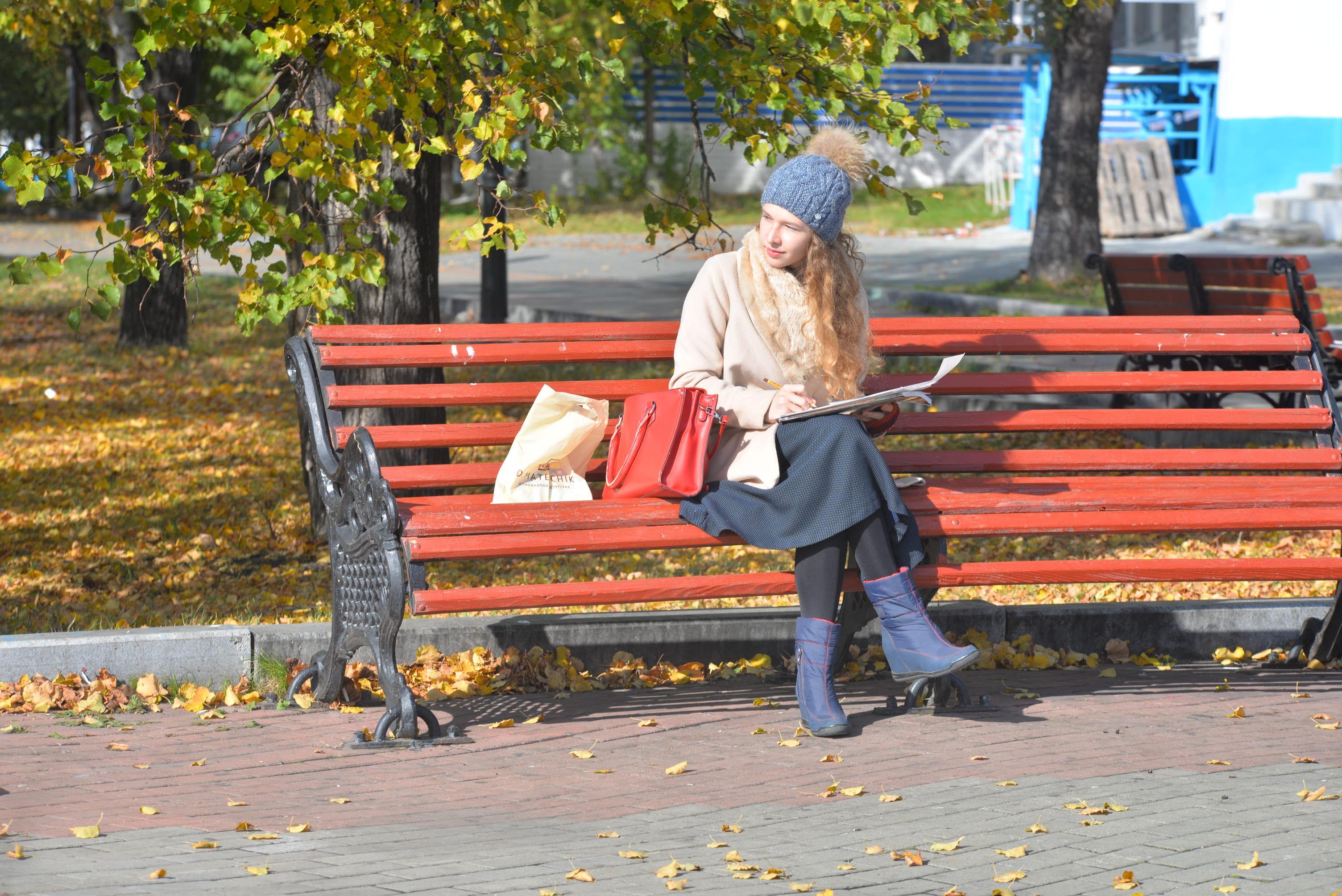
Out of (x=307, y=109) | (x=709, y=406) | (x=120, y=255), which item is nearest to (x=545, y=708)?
(x=709, y=406)

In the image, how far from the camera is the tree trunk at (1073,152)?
15234mm

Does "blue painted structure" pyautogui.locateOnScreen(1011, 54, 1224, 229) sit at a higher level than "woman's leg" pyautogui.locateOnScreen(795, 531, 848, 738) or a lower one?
higher

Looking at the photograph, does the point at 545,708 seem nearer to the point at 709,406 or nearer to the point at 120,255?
the point at 709,406

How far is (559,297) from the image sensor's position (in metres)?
18.1

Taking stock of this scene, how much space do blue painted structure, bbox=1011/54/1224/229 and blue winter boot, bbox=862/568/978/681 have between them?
19.8 m

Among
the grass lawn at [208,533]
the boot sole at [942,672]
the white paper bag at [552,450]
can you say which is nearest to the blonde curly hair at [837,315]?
the white paper bag at [552,450]

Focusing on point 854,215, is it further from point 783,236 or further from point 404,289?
point 783,236

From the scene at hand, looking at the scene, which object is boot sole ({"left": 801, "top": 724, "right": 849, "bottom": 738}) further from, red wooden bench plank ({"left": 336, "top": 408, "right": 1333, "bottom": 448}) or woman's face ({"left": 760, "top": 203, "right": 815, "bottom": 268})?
woman's face ({"left": 760, "top": 203, "right": 815, "bottom": 268})

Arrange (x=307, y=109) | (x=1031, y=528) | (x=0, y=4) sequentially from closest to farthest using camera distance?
(x=1031, y=528) < (x=307, y=109) < (x=0, y=4)

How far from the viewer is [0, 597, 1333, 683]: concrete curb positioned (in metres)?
4.96

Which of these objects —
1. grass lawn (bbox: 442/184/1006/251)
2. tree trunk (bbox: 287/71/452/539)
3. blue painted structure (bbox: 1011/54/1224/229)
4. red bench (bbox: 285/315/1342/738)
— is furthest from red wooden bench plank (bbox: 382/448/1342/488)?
grass lawn (bbox: 442/184/1006/251)

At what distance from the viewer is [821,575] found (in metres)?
4.57

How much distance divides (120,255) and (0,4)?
652 centimetres

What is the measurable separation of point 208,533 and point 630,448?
3.76 m
